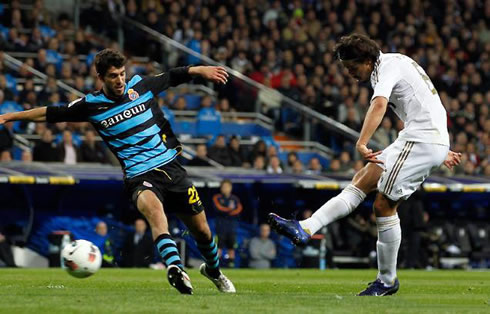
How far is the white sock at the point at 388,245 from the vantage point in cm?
1000

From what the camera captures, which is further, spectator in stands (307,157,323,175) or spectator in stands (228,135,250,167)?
spectator in stands (307,157,323,175)

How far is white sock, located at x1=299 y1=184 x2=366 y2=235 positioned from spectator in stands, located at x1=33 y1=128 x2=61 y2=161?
11448mm

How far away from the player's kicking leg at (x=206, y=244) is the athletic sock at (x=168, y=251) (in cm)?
69

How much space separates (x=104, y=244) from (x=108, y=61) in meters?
11.0

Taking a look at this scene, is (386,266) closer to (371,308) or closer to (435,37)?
(371,308)

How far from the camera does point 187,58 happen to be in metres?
25.4

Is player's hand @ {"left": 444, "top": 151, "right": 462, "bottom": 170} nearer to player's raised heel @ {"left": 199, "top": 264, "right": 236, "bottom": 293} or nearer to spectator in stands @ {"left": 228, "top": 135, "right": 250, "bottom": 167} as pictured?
player's raised heel @ {"left": 199, "top": 264, "right": 236, "bottom": 293}

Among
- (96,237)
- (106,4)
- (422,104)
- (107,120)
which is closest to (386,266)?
(422,104)

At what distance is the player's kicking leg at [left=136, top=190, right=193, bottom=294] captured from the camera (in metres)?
8.95

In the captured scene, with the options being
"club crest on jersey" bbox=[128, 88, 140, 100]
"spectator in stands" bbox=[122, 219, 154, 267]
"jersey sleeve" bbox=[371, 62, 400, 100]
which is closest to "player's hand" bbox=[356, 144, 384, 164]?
"jersey sleeve" bbox=[371, 62, 400, 100]

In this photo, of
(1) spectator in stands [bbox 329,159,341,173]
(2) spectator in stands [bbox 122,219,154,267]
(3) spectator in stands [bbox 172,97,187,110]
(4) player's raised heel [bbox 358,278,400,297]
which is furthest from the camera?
(3) spectator in stands [bbox 172,97,187,110]

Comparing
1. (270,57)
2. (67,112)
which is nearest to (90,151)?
(270,57)

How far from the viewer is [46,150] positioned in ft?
67.7

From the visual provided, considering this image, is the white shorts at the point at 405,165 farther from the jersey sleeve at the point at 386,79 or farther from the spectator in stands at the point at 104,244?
the spectator in stands at the point at 104,244
